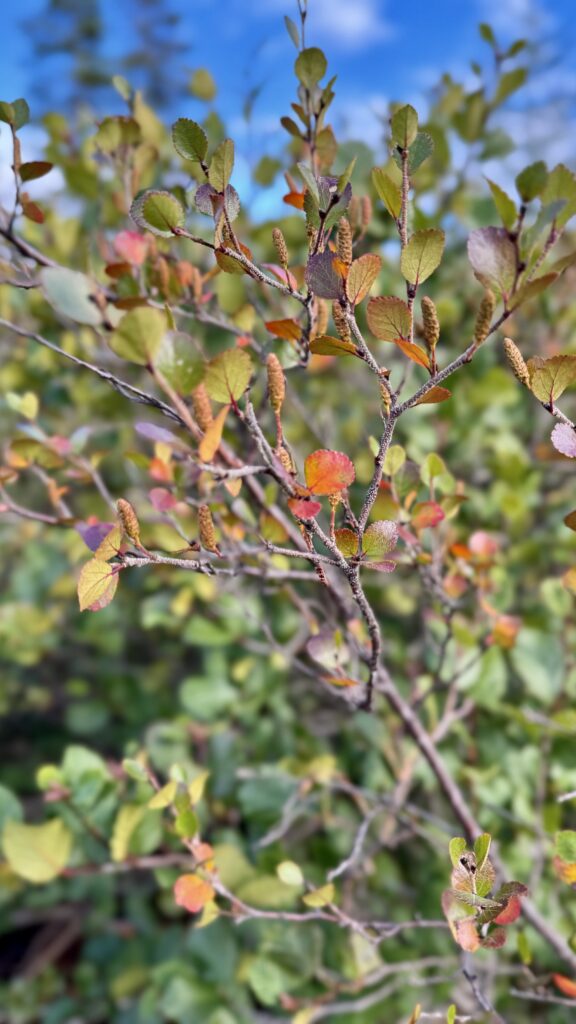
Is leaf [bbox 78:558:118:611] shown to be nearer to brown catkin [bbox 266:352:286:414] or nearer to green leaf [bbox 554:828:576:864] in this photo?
brown catkin [bbox 266:352:286:414]

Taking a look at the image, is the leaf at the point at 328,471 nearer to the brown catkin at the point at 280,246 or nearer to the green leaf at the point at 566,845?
the brown catkin at the point at 280,246

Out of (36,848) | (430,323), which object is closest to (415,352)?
(430,323)

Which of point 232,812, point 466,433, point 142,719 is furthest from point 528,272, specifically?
point 142,719

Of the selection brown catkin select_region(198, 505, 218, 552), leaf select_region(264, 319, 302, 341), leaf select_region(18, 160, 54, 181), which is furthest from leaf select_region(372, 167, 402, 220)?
leaf select_region(18, 160, 54, 181)

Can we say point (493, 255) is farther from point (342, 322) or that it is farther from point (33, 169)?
point (33, 169)

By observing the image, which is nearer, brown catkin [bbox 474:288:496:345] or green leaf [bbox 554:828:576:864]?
brown catkin [bbox 474:288:496:345]

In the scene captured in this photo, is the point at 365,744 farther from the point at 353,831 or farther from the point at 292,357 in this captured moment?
the point at 292,357
